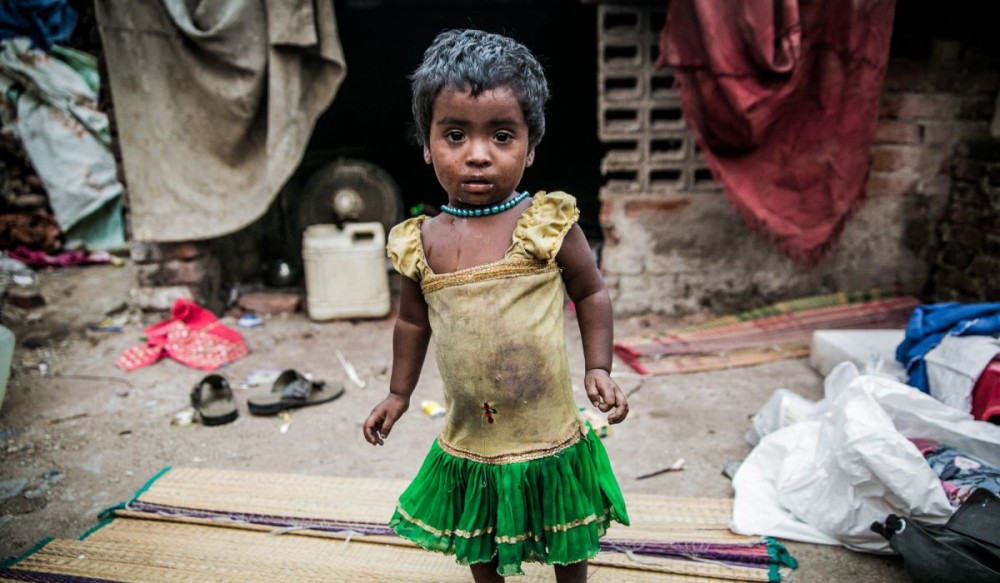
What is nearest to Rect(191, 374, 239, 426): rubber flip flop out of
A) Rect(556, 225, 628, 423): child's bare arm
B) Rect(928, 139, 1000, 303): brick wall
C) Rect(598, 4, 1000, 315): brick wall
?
Rect(556, 225, 628, 423): child's bare arm

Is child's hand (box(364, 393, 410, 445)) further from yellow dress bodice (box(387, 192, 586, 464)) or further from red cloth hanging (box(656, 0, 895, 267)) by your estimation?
red cloth hanging (box(656, 0, 895, 267))

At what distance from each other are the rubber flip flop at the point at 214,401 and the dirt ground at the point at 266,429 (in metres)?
0.05

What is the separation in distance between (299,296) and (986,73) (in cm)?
506

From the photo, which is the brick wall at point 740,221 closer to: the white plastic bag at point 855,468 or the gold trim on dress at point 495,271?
the white plastic bag at point 855,468

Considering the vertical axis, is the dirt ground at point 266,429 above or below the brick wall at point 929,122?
below

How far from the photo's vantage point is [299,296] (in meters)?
5.05

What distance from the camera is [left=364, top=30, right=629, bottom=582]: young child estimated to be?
1.34 metres

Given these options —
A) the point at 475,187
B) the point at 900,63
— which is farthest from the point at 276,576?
the point at 900,63

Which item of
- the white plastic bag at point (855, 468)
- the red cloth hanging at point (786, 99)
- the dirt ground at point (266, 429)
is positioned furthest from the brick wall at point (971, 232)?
the white plastic bag at point (855, 468)

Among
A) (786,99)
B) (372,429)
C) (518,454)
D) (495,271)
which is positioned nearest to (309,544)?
(372,429)

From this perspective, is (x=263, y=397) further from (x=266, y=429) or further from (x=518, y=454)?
(x=518, y=454)

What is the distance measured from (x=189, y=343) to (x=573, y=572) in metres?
3.31

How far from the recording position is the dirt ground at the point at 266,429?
8.14ft

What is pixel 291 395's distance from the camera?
3.29m
